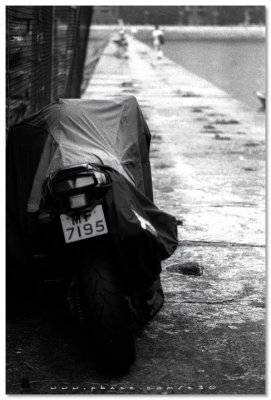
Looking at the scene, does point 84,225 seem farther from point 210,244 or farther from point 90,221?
point 210,244

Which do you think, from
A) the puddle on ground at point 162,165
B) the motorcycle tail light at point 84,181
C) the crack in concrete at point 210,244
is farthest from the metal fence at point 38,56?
the motorcycle tail light at point 84,181

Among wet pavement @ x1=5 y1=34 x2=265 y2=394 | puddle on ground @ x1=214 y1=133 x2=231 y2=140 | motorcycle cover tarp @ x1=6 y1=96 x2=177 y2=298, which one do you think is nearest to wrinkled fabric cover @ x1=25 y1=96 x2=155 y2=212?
motorcycle cover tarp @ x1=6 y1=96 x2=177 y2=298

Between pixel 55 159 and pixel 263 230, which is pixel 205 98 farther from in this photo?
pixel 55 159

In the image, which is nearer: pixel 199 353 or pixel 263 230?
pixel 199 353

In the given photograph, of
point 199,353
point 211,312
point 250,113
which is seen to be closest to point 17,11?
point 211,312

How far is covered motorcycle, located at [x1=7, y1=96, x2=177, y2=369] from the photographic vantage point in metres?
3.36

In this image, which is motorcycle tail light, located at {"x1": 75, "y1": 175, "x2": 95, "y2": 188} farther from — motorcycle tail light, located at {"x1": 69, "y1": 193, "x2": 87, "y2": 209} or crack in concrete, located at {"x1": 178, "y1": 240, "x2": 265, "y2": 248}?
crack in concrete, located at {"x1": 178, "y1": 240, "x2": 265, "y2": 248}

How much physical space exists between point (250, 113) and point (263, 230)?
306 inches

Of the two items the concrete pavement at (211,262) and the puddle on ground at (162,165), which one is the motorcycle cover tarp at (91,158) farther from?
the puddle on ground at (162,165)

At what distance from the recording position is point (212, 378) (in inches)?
135

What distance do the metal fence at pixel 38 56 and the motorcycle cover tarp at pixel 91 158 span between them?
1.35 meters

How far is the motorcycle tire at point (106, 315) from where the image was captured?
329cm

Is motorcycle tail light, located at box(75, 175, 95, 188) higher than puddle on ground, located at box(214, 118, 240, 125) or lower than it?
higher

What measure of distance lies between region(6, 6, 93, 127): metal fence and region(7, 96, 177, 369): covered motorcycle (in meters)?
1.52
